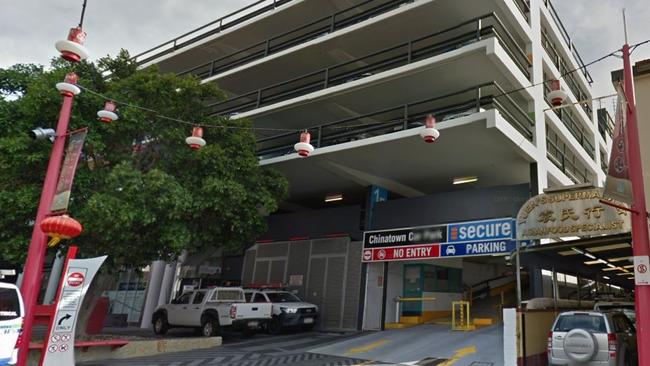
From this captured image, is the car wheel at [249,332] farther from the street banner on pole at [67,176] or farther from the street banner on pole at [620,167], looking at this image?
the street banner on pole at [620,167]

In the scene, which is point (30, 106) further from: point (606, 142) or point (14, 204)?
point (606, 142)

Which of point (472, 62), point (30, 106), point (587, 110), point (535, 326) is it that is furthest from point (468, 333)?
point (587, 110)

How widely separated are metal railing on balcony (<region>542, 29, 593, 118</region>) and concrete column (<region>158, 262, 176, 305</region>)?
20.6 meters

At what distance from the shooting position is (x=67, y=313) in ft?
31.0

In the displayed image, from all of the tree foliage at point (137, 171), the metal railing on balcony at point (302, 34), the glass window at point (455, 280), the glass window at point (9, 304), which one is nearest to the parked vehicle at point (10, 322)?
the glass window at point (9, 304)

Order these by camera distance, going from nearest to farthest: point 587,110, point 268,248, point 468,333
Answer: point 468,333
point 268,248
point 587,110

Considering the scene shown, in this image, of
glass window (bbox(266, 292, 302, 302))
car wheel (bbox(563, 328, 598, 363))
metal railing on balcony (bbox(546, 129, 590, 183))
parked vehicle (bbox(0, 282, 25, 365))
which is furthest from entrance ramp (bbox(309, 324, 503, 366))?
metal railing on balcony (bbox(546, 129, 590, 183))

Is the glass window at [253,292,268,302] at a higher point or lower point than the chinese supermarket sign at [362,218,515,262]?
lower

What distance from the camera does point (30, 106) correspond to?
12703mm

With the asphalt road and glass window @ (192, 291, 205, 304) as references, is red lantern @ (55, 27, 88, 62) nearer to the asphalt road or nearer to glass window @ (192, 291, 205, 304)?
the asphalt road

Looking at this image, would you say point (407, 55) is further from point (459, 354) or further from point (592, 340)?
point (592, 340)

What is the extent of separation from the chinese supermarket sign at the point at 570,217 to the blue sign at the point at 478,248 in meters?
3.27

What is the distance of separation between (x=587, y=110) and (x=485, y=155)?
18853mm

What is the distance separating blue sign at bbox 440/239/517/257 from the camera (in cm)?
1419
